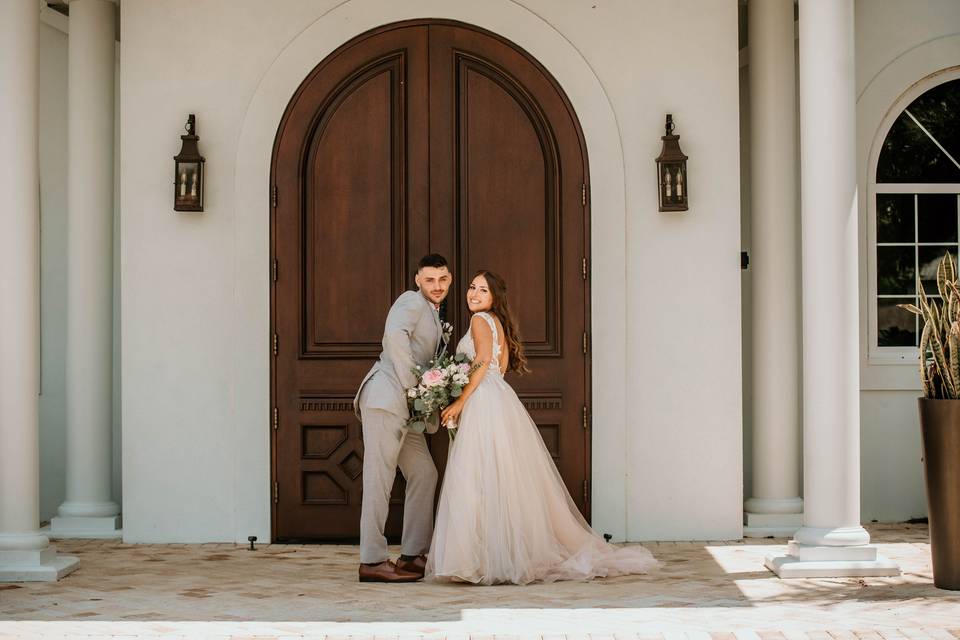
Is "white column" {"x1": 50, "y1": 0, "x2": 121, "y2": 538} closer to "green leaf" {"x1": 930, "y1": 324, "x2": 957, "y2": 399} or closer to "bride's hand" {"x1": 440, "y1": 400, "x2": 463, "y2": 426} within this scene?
"bride's hand" {"x1": 440, "y1": 400, "x2": 463, "y2": 426}

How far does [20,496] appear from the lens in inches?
302

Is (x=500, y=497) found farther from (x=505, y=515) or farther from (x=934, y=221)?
(x=934, y=221)

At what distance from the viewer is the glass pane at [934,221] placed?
9867 millimetres

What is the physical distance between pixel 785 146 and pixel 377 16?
3261mm

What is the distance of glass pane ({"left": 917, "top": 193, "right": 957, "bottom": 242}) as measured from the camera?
32.4 ft

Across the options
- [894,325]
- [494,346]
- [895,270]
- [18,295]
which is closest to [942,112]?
[895,270]

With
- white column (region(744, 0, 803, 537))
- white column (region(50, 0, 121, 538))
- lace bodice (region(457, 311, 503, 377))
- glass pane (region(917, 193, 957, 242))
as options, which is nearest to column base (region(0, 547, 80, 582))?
white column (region(50, 0, 121, 538))

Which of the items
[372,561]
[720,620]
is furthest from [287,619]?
[720,620]

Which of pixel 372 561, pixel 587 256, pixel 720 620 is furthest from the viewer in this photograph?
pixel 587 256

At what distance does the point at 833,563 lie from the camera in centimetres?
739

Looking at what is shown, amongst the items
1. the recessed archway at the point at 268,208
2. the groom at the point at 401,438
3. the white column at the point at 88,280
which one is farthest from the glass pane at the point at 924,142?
the white column at the point at 88,280

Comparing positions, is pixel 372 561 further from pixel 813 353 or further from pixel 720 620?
pixel 813 353

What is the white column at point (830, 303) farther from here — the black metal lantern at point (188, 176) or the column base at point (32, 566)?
the column base at point (32, 566)

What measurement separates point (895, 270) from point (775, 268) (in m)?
1.24
